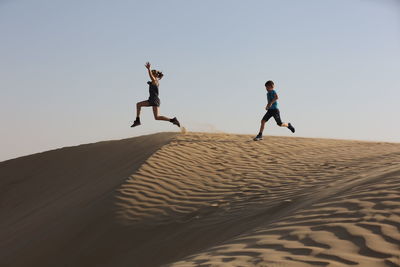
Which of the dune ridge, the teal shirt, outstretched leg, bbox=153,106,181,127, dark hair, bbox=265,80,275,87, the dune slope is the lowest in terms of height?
the dune slope

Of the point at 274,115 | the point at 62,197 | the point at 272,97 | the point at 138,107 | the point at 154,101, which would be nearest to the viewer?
the point at 62,197

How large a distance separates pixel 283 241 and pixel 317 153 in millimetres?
8119

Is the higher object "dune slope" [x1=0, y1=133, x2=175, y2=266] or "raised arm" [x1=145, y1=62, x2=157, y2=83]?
"raised arm" [x1=145, y1=62, x2=157, y2=83]

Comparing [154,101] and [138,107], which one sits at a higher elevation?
[154,101]

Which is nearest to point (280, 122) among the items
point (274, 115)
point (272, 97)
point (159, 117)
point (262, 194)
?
point (274, 115)

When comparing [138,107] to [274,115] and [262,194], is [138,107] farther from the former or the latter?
[262,194]

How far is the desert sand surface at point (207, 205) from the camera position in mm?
4805

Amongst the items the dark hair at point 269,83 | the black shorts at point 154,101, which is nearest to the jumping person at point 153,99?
the black shorts at point 154,101

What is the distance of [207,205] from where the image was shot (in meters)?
8.84

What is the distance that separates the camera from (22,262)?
8492 mm

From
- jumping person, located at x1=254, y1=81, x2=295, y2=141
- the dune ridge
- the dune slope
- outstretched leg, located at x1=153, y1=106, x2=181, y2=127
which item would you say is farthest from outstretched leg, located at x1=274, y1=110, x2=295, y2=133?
the dune slope

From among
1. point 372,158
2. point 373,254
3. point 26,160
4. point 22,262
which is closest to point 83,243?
point 22,262

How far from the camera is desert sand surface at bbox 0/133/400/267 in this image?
4805 millimetres

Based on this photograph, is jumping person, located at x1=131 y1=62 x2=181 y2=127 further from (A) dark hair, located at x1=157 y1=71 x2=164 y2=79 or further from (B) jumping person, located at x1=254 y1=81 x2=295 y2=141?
(B) jumping person, located at x1=254 y1=81 x2=295 y2=141
